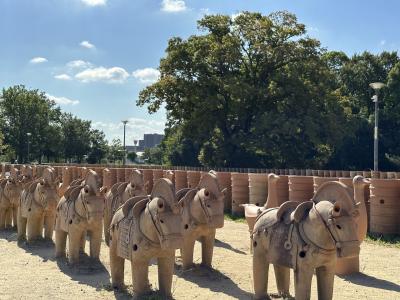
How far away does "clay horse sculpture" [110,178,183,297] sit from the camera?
261 inches

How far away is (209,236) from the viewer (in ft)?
31.3

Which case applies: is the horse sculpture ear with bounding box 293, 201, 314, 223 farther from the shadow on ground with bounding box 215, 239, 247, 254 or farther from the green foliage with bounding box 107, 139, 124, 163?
the green foliage with bounding box 107, 139, 124, 163

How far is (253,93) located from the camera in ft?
101

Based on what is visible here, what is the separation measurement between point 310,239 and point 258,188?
426 inches

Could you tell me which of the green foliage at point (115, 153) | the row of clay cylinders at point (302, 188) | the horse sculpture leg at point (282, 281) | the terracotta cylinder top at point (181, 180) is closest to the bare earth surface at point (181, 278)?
the horse sculpture leg at point (282, 281)

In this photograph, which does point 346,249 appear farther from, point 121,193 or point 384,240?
point 384,240

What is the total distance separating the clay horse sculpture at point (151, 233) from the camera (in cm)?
662

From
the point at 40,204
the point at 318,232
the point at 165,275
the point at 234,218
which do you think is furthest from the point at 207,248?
the point at 234,218

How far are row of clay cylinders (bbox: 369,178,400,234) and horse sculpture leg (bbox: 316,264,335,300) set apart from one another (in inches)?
276

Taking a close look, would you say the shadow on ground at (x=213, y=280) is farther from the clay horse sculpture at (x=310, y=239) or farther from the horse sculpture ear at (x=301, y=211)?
the horse sculpture ear at (x=301, y=211)

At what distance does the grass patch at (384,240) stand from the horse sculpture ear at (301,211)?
279 inches

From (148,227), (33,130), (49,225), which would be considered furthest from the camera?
(33,130)

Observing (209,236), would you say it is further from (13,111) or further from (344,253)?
(13,111)

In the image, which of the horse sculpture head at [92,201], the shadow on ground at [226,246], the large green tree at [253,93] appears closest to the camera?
the horse sculpture head at [92,201]
